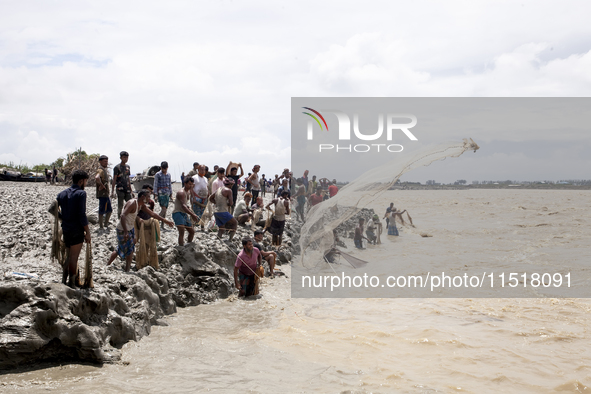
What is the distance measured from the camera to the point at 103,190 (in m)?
8.44

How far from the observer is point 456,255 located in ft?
66.5

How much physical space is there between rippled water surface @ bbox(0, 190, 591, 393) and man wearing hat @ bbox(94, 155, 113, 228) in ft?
8.70

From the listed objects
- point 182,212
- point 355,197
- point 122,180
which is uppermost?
point 122,180

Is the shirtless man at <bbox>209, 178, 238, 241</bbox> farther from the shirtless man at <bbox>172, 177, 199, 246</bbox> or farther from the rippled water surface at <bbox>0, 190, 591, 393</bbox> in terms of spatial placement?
the rippled water surface at <bbox>0, 190, 591, 393</bbox>

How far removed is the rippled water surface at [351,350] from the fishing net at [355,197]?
1141mm

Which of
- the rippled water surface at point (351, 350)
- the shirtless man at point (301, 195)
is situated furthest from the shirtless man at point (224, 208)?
the shirtless man at point (301, 195)

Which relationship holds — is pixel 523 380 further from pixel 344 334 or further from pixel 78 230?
pixel 78 230

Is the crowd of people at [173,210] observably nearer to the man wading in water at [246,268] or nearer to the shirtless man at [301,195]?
the man wading in water at [246,268]

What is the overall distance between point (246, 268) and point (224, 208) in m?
1.62

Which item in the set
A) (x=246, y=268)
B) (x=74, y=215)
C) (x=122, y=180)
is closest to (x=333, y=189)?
(x=246, y=268)

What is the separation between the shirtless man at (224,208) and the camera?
9461mm

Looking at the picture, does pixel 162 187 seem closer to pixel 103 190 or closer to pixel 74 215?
pixel 103 190

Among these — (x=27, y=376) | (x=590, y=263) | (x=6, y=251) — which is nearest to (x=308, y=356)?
(x=27, y=376)

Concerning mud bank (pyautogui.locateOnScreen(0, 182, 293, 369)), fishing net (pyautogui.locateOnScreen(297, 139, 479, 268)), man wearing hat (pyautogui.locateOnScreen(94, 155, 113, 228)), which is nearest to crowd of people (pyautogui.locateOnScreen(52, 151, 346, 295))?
man wearing hat (pyautogui.locateOnScreen(94, 155, 113, 228))
